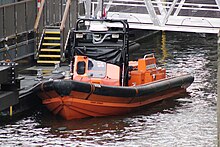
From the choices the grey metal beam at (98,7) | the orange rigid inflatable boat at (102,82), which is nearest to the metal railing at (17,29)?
the grey metal beam at (98,7)

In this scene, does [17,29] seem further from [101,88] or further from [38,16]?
[101,88]

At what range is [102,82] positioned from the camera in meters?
24.6

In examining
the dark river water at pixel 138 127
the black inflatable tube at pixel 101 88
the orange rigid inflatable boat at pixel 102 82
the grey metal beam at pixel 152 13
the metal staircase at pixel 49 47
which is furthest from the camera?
the metal staircase at pixel 49 47

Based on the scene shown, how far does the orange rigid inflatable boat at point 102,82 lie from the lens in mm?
23594

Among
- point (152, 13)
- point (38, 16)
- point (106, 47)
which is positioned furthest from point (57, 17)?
point (106, 47)

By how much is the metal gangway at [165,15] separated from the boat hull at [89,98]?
3761mm

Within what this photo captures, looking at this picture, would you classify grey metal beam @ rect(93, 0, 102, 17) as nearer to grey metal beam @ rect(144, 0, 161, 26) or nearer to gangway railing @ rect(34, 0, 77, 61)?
gangway railing @ rect(34, 0, 77, 61)

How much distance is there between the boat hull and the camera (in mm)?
23406

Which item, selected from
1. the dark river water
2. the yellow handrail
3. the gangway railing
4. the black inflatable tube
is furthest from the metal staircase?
the black inflatable tube

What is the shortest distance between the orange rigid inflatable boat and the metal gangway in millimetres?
2449

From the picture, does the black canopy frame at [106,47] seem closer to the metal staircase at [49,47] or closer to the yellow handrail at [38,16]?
the metal staircase at [49,47]

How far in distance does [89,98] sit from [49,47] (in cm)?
605

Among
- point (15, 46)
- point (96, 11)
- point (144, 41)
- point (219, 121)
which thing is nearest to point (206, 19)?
point (96, 11)

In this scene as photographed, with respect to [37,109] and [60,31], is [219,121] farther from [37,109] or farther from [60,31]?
[60,31]
